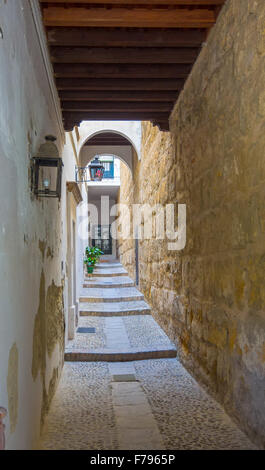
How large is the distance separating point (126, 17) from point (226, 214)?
1547 millimetres

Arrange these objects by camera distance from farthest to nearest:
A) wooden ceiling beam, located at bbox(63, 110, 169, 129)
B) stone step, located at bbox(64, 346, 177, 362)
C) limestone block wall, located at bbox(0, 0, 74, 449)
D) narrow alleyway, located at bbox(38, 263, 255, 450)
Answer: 1. wooden ceiling beam, located at bbox(63, 110, 169, 129)
2. stone step, located at bbox(64, 346, 177, 362)
3. narrow alleyway, located at bbox(38, 263, 255, 450)
4. limestone block wall, located at bbox(0, 0, 74, 449)

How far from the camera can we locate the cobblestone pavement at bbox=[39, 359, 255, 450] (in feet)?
8.39

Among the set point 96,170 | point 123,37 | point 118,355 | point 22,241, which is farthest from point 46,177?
point 96,170

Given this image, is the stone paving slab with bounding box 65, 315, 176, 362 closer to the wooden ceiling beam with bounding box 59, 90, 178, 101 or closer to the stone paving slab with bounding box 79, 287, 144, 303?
the stone paving slab with bounding box 79, 287, 144, 303

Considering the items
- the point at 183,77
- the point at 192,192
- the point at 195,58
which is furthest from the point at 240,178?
the point at 183,77

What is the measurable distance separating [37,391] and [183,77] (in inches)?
120

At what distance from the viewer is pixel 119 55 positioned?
3404 mm

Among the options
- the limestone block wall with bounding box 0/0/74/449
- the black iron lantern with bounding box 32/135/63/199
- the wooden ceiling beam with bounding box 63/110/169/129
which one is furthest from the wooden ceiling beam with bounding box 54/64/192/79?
the black iron lantern with bounding box 32/135/63/199

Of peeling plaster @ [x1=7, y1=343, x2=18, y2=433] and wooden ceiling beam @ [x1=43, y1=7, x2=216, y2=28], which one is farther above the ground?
wooden ceiling beam @ [x1=43, y1=7, x2=216, y2=28]

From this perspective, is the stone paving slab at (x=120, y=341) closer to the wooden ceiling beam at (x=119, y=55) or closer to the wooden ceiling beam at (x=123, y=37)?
the wooden ceiling beam at (x=119, y=55)

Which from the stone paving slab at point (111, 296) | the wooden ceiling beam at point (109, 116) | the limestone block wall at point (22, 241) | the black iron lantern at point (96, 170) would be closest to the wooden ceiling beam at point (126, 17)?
the limestone block wall at point (22, 241)

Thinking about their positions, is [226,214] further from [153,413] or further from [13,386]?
[13,386]

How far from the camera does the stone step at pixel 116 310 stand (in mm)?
7020
